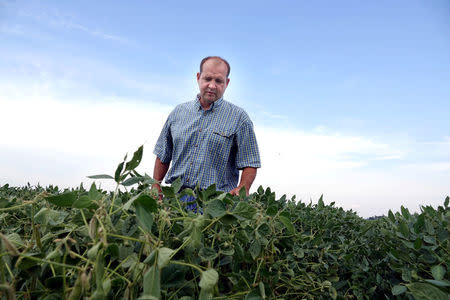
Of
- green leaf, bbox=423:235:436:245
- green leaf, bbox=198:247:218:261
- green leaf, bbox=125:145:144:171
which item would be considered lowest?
green leaf, bbox=198:247:218:261

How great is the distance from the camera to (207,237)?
4.54ft

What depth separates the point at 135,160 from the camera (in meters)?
1.14

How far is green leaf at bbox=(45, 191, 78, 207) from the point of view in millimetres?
1025

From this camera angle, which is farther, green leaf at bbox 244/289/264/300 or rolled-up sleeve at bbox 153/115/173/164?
rolled-up sleeve at bbox 153/115/173/164

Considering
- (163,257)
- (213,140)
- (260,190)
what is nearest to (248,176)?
(213,140)

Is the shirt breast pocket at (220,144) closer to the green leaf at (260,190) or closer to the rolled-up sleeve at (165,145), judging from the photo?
the rolled-up sleeve at (165,145)

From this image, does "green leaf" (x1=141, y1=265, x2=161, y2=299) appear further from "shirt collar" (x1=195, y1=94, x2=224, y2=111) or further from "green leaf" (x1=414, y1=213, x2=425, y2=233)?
"shirt collar" (x1=195, y1=94, x2=224, y2=111)

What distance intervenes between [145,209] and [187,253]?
24 cm

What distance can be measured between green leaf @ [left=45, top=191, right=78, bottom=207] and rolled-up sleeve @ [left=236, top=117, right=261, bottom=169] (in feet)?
13.5

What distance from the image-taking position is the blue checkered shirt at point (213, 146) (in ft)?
16.9

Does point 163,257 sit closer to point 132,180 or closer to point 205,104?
point 132,180

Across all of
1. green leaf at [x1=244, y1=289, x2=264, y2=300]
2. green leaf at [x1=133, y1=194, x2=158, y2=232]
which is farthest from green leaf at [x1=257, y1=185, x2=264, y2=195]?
green leaf at [x1=133, y1=194, x2=158, y2=232]

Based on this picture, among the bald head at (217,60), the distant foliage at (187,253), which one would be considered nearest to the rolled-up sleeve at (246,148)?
the bald head at (217,60)

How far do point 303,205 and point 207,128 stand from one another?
260cm
